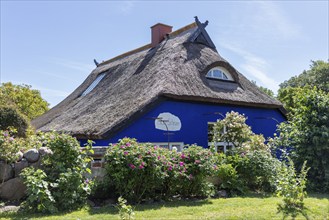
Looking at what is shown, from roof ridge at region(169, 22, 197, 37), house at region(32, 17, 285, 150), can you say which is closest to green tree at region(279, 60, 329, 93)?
roof ridge at region(169, 22, 197, 37)

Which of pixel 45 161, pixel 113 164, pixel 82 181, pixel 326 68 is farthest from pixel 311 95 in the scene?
pixel 326 68

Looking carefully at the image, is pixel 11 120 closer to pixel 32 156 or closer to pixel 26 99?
pixel 32 156

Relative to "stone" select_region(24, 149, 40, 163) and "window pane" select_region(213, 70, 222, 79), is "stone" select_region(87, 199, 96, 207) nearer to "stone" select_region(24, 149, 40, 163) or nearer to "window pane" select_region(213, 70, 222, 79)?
Result: "stone" select_region(24, 149, 40, 163)

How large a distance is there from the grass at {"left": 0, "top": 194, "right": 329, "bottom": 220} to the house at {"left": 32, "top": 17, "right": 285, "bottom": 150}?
380cm

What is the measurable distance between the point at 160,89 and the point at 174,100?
2.93 ft

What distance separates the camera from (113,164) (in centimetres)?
675

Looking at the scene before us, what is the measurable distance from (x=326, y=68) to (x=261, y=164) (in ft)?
88.5

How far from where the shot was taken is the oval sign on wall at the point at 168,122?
36.7 feet

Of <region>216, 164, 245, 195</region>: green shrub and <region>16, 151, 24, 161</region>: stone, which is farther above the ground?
<region>16, 151, 24, 161</region>: stone

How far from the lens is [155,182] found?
22.5 feet

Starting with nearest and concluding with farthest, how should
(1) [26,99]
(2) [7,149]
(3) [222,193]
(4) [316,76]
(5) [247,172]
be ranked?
Result: (2) [7,149] → (3) [222,193] → (5) [247,172] → (1) [26,99] → (4) [316,76]

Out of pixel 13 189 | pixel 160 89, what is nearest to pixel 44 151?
pixel 13 189

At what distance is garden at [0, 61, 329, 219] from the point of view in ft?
19.2

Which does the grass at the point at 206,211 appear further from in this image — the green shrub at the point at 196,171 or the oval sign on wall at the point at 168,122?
the oval sign on wall at the point at 168,122
